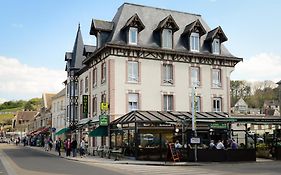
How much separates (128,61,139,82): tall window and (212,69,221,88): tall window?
8.02 meters

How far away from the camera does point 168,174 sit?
17312 mm

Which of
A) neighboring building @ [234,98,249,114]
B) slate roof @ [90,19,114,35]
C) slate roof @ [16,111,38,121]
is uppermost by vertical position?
slate roof @ [90,19,114,35]

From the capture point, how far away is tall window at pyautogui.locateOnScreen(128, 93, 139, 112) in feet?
107

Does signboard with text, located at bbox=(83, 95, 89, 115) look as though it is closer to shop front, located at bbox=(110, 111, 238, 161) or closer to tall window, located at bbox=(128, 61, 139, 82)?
shop front, located at bbox=(110, 111, 238, 161)

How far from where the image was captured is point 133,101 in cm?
Answer: 3291

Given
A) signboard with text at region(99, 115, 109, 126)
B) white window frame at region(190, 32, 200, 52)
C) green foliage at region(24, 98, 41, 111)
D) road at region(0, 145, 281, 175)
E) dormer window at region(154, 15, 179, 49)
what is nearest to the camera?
road at region(0, 145, 281, 175)

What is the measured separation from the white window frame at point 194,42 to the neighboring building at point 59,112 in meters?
26.2

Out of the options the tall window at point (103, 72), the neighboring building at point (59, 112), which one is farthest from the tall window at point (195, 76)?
the neighboring building at point (59, 112)

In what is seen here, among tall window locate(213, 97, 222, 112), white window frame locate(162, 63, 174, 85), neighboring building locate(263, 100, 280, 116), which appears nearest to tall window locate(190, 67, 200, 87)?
white window frame locate(162, 63, 174, 85)

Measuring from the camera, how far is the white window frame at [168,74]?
34406mm

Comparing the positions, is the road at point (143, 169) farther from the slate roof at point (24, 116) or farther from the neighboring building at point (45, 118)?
the slate roof at point (24, 116)

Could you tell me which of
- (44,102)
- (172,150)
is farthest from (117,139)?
(44,102)

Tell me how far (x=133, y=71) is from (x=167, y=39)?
15.0 feet

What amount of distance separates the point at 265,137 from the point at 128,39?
45.2 feet
